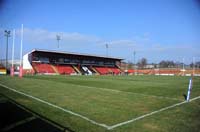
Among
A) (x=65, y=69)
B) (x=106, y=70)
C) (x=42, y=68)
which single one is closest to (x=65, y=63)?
(x=65, y=69)

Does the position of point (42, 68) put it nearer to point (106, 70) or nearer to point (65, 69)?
point (65, 69)

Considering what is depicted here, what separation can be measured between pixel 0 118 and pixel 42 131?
178 cm

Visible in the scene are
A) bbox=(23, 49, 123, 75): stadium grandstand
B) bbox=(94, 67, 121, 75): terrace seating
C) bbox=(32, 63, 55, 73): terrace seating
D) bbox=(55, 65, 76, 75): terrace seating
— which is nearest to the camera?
bbox=(32, 63, 55, 73): terrace seating

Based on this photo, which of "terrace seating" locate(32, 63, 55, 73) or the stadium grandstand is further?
the stadium grandstand

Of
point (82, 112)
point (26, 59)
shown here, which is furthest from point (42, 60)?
point (82, 112)

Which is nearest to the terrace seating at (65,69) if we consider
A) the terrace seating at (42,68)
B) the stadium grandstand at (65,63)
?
the stadium grandstand at (65,63)

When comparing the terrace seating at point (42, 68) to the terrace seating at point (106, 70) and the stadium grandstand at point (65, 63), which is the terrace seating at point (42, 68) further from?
the terrace seating at point (106, 70)

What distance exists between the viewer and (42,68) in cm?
6819

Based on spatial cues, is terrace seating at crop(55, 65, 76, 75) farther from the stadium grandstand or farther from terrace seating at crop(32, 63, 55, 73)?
terrace seating at crop(32, 63, 55, 73)

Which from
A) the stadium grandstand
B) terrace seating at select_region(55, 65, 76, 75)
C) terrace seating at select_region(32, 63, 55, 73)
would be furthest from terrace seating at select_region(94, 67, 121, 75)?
terrace seating at select_region(32, 63, 55, 73)

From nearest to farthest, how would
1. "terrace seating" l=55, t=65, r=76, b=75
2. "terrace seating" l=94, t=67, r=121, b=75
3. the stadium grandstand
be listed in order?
the stadium grandstand
"terrace seating" l=55, t=65, r=76, b=75
"terrace seating" l=94, t=67, r=121, b=75

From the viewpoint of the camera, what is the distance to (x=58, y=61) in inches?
3034

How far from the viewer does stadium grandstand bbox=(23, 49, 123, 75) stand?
69062 mm

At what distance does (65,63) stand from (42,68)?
11248 mm
